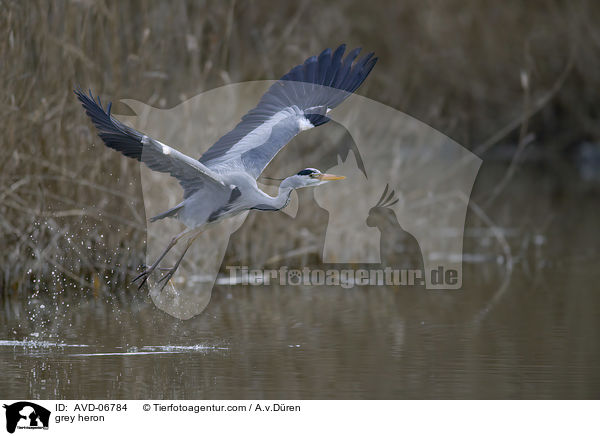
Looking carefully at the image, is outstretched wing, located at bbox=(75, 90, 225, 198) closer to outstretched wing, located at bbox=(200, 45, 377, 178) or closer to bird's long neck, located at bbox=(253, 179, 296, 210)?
bird's long neck, located at bbox=(253, 179, 296, 210)

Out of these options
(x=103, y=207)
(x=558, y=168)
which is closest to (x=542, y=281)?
(x=103, y=207)

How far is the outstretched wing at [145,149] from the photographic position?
705 cm

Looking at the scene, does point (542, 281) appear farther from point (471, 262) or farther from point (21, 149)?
point (21, 149)

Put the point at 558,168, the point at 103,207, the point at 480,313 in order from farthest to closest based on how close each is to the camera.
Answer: the point at 558,168
the point at 103,207
the point at 480,313

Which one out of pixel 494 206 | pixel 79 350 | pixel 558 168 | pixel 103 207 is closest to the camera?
pixel 79 350

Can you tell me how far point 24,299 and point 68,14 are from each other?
2594 millimetres

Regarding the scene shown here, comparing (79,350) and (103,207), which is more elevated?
(103,207)

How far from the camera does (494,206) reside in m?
17.2

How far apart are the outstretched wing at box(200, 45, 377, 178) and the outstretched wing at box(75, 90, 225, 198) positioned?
0.51 metres
